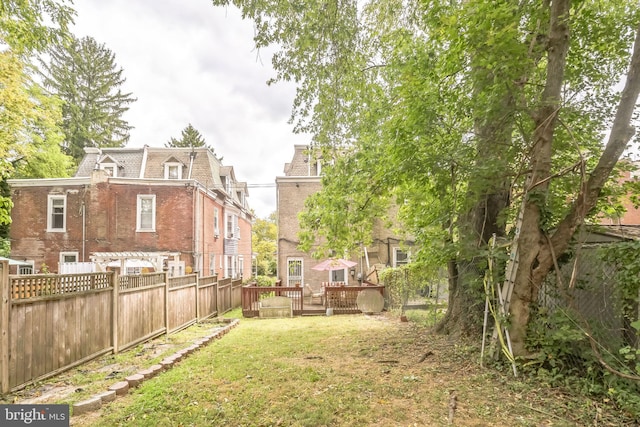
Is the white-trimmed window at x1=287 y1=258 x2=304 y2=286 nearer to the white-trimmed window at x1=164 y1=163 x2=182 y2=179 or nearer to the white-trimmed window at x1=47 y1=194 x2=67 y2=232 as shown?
the white-trimmed window at x1=164 y1=163 x2=182 y2=179

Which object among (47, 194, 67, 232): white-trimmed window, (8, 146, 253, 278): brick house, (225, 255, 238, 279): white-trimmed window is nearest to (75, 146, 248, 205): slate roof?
(8, 146, 253, 278): brick house

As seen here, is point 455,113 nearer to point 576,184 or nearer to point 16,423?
point 576,184

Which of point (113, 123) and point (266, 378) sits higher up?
point (113, 123)

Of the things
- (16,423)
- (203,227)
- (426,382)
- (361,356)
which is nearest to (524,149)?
(426,382)

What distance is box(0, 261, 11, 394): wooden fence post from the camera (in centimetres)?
438

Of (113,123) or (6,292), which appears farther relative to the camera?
(113,123)

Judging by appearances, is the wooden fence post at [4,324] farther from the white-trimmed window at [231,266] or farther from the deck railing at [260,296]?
the white-trimmed window at [231,266]

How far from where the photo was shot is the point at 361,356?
6.27 m

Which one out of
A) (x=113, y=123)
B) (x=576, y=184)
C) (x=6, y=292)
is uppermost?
(x=113, y=123)

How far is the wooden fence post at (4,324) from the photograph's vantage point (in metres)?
4.38

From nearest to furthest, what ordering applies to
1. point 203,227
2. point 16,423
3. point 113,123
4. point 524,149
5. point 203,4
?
point 16,423
point 524,149
point 203,4
point 203,227
point 113,123

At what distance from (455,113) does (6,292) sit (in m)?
7.05

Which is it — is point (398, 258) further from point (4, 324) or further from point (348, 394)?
point (4, 324)

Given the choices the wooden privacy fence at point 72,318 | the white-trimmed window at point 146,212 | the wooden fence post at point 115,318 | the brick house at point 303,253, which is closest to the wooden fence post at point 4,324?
the wooden privacy fence at point 72,318
